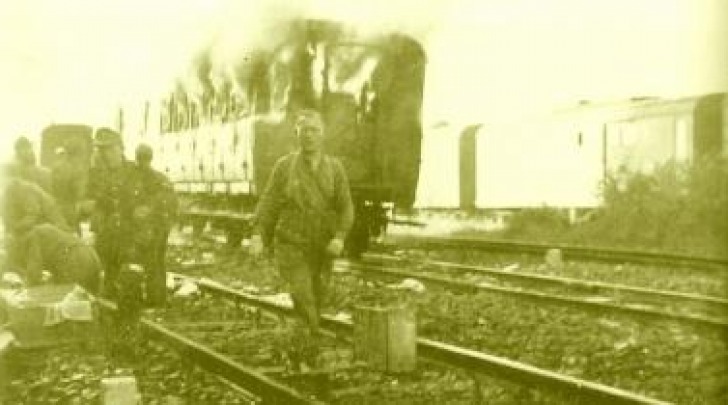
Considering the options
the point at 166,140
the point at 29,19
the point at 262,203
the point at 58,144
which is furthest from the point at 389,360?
the point at 58,144

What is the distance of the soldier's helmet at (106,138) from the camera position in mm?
→ 7730

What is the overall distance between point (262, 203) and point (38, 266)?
9.68ft

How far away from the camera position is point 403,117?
1424 centimetres

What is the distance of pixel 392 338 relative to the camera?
6.35 meters

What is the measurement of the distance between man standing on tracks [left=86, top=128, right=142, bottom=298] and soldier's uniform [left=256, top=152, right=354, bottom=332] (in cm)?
168

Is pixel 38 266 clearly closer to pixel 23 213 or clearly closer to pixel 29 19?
pixel 23 213

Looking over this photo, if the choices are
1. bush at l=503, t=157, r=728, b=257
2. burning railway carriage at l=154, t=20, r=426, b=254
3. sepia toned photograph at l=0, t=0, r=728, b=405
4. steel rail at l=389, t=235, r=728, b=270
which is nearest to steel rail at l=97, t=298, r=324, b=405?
sepia toned photograph at l=0, t=0, r=728, b=405

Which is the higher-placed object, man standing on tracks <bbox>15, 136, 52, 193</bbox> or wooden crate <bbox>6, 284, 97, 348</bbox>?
man standing on tracks <bbox>15, 136, 52, 193</bbox>

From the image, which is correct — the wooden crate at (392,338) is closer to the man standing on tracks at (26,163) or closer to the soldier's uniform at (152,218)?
the soldier's uniform at (152,218)

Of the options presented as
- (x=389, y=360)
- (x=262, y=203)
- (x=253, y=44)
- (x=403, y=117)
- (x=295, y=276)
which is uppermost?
(x=253, y=44)

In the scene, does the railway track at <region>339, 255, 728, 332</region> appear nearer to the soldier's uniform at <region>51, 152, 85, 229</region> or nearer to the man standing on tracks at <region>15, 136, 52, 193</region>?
the soldier's uniform at <region>51, 152, 85, 229</region>

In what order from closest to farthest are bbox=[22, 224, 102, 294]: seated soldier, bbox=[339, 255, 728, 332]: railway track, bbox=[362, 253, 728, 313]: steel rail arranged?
bbox=[339, 255, 728, 332]: railway track, bbox=[22, 224, 102, 294]: seated soldier, bbox=[362, 253, 728, 313]: steel rail

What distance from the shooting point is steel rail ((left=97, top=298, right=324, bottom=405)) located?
5361 mm

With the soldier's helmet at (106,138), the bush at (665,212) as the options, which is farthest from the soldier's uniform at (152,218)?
the bush at (665,212)
